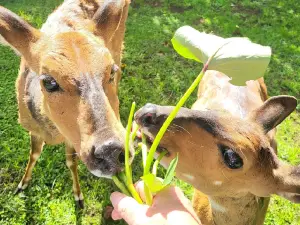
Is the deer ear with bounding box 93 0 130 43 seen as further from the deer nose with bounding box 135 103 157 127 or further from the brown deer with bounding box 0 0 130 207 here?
the deer nose with bounding box 135 103 157 127

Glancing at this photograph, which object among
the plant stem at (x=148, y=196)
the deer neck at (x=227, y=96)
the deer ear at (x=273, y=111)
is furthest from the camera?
the deer neck at (x=227, y=96)

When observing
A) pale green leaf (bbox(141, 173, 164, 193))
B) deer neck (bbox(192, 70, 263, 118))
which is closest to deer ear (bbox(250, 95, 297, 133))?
deer neck (bbox(192, 70, 263, 118))

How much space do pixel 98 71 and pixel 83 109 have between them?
0.42m

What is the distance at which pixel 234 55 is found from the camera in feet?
9.17

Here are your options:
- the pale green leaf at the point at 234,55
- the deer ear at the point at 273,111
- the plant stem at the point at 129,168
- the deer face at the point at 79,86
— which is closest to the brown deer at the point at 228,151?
the deer ear at the point at 273,111

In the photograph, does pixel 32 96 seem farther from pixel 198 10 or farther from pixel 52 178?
pixel 198 10

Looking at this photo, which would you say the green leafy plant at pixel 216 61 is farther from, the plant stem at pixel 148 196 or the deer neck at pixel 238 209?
the deer neck at pixel 238 209

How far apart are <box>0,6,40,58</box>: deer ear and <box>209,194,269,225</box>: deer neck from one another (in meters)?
2.52

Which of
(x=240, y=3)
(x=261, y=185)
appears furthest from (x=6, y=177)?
(x=240, y=3)

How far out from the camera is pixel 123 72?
7723mm

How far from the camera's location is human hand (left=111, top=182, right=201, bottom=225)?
2.75m

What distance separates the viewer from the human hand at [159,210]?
2750mm

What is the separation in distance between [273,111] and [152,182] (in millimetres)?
1522

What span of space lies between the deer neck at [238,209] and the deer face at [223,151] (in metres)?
0.30
